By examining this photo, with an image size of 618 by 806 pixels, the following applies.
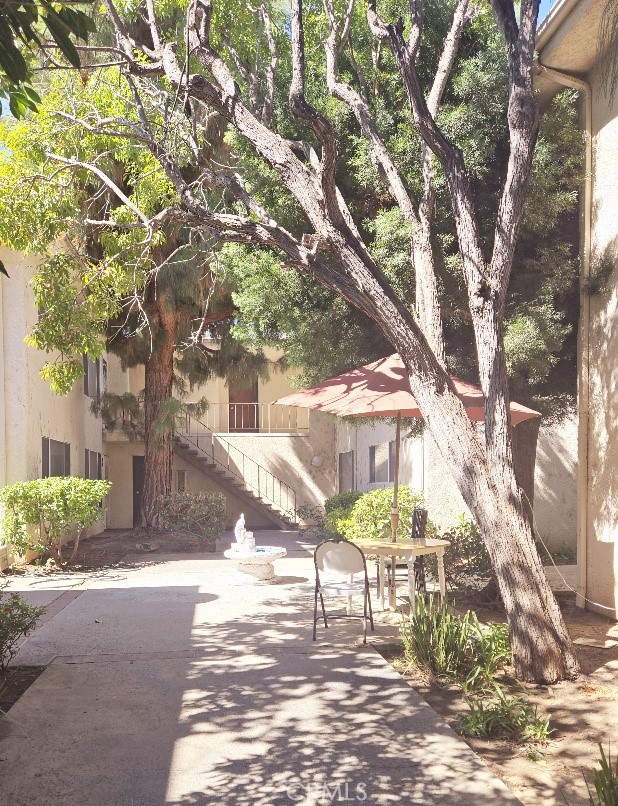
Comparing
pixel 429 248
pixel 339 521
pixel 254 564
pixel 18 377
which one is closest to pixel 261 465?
pixel 339 521

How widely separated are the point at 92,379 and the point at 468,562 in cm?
1335

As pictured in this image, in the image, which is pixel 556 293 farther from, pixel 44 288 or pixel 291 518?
pixel 291 518

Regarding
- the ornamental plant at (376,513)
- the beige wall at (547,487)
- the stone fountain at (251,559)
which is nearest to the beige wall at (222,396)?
the ornamental plant at (376,513)

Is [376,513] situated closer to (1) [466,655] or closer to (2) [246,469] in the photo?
(1) [466,655]

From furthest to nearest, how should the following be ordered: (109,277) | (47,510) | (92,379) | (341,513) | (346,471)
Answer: (346,471), (92,379), (341,513), (47,510), (109,277)

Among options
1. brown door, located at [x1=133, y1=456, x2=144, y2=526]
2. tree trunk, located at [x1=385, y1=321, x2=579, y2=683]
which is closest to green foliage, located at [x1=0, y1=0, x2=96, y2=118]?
tree trunk, located at [x1=385, y1=321, x2=579, y2=683]

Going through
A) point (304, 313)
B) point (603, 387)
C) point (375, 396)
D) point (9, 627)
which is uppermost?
point (304, 313)

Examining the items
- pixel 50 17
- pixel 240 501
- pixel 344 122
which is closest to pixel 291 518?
pixel 240 501

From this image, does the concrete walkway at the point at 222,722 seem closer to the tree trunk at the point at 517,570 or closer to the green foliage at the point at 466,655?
the green foliage at the point at 466,655

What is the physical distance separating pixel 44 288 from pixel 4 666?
433 centimetres

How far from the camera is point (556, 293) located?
9.64 meters

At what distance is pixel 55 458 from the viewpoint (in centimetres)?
1641

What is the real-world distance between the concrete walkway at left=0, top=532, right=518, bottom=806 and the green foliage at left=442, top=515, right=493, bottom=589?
1.83 meters

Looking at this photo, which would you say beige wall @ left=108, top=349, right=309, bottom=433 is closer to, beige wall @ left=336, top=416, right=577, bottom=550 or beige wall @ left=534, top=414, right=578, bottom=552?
beige wall @ left=336, top=416, right=577, bottom=550
